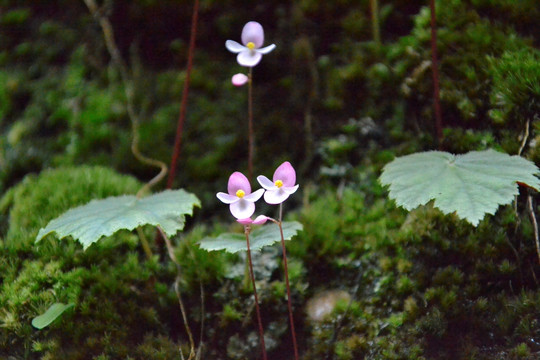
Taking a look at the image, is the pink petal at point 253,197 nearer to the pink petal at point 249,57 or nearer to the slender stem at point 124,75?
the pink petal at point 249,57

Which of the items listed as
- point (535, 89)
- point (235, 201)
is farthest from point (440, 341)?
point (535, 89)

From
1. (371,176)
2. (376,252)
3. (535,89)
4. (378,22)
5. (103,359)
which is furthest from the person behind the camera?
(378,22)

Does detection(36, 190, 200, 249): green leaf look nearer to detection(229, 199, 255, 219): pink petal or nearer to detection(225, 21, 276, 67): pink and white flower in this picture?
detection(229, 199, 255, 219): pink petal

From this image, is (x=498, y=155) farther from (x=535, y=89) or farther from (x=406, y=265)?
(x=406, y=265)

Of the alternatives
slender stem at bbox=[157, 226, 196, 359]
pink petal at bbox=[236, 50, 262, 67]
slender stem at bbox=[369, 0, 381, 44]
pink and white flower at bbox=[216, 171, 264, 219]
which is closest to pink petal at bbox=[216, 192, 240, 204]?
pink and white flower at bbox=[216, 171, 264, 219]

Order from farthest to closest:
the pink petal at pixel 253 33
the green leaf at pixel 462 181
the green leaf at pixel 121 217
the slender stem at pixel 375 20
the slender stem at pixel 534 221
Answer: the slender stem at pixel 375 20
the pink petal at pixel 253 33
the slender stem at pixel 534 221
the green leaf at pixel 121 217
the green leaf at pixel 462 181

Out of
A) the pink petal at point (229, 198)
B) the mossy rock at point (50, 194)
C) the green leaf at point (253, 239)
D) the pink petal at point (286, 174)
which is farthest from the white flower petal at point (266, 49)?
the mossy rock at point (50, 194)
